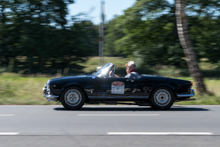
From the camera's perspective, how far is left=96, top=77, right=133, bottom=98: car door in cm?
941

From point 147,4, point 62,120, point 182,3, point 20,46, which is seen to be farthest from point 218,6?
point 62,120

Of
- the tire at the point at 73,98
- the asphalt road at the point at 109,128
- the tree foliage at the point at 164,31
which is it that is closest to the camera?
the asphalt road at the point at 109,128

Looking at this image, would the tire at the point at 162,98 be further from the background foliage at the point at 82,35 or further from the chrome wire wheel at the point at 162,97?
the background foliage at the point at 82,35

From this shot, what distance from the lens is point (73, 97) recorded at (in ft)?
30.9

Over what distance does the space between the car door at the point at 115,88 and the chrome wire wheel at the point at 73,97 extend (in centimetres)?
54

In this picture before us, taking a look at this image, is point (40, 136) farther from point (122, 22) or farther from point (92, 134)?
point (122, 22)

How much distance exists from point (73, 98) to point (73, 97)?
0.09ft

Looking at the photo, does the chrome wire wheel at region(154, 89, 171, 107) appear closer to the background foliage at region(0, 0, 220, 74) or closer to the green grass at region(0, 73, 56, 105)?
the green grass at region(0, 73, 56, 105)

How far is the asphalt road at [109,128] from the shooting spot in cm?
549

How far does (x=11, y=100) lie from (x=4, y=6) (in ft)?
66.9

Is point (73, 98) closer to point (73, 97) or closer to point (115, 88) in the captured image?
point (73, 97)

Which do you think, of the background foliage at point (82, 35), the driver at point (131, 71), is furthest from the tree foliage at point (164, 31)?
the driver at point (131, 71)

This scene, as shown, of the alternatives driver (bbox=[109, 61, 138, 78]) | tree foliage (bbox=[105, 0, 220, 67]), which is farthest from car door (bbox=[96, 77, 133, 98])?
tree foliage (bbox=[105, 0, 220, 67])

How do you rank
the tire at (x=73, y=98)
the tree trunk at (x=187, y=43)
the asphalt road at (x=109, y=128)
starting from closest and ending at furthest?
1. the asphalt road at (x=109, y=128)
2. the tire at (x=73, y=98)
3. the tree trunk at (x=187, y=43)
